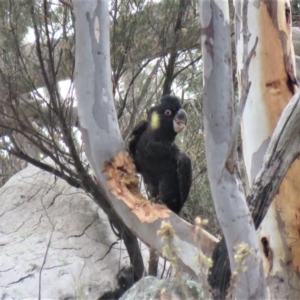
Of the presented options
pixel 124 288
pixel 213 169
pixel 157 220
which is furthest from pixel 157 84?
pixel 213 169

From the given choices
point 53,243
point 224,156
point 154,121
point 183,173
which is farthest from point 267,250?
point 53,243

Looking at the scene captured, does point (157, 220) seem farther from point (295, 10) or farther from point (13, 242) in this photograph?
point (295, 10)

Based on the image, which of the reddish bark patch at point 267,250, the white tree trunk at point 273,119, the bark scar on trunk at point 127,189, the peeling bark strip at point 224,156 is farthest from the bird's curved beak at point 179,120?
the peeling bark strip at point 224,156

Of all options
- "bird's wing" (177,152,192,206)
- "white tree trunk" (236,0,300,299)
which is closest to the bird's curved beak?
"bird's wing" (177,152,192,206)

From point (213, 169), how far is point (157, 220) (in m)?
0.45

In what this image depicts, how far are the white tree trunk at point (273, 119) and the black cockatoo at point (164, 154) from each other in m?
0.30

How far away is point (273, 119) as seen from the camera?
277cm

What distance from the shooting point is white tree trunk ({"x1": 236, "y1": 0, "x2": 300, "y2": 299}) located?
8.84 feet

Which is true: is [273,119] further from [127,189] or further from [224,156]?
[224,156]

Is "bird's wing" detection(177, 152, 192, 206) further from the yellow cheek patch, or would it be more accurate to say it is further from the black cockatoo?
the yellow cheek patch

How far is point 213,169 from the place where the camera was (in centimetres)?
200

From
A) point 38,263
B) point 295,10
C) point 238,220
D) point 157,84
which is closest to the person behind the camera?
point 238,220

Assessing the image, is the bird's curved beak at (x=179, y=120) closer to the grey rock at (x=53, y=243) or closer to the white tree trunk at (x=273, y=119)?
the white tree trunk at (x=273, y=119)

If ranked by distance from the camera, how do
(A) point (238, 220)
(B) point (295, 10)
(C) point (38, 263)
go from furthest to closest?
1. (B) point (295, 10)
2. (C) point (38, 263)
3. (A) point (238, 220)
